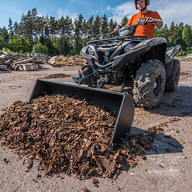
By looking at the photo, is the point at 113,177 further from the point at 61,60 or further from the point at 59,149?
the point at 61,60

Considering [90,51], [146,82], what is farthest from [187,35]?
[146,82]

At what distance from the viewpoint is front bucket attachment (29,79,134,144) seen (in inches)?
91.0

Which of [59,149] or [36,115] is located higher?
[36,115]

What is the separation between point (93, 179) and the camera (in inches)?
71.7

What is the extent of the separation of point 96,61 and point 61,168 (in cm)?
261

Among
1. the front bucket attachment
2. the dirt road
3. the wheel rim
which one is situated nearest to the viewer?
the dirt road

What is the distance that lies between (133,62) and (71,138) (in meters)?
2.63

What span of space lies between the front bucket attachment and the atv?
83 centimetres

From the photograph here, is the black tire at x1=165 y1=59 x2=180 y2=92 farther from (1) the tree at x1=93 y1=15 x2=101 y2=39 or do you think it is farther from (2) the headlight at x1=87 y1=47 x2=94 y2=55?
(1) the tree at x1=93 y1=15 x2=101 y2=39

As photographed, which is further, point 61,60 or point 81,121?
point 61,60

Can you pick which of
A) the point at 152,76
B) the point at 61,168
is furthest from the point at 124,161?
the point at 152,76

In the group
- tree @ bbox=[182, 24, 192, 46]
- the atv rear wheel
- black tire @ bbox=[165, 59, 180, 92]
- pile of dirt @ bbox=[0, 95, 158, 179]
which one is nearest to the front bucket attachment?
pile of dirt @ bbox=[0, 95, 158, 179]

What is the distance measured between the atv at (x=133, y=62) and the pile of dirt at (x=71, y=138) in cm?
99

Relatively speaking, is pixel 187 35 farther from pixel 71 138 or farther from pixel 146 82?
pixel 71 138
